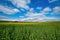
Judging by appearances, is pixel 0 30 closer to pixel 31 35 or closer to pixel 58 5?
pixel 31 35

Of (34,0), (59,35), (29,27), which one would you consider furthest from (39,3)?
(59,35)

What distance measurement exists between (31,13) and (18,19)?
26 cm

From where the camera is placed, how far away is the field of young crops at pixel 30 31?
282 centimetres

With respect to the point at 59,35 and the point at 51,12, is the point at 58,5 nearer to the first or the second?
the point at 51,12

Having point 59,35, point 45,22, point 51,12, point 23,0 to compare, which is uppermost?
point 23,0

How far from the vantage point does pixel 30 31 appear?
2.90 meters

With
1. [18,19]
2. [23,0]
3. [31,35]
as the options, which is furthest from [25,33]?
[23,0]

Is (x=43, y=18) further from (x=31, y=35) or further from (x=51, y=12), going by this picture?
(x=31, y=35)

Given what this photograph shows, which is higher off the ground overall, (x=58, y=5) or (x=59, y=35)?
(x=58, y=5)

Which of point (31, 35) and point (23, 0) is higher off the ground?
point (23, 0)

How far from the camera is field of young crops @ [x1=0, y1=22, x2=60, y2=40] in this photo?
2.82 m

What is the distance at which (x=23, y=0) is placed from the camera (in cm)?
292

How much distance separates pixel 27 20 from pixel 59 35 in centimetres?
64

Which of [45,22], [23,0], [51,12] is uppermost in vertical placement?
[23,0]
